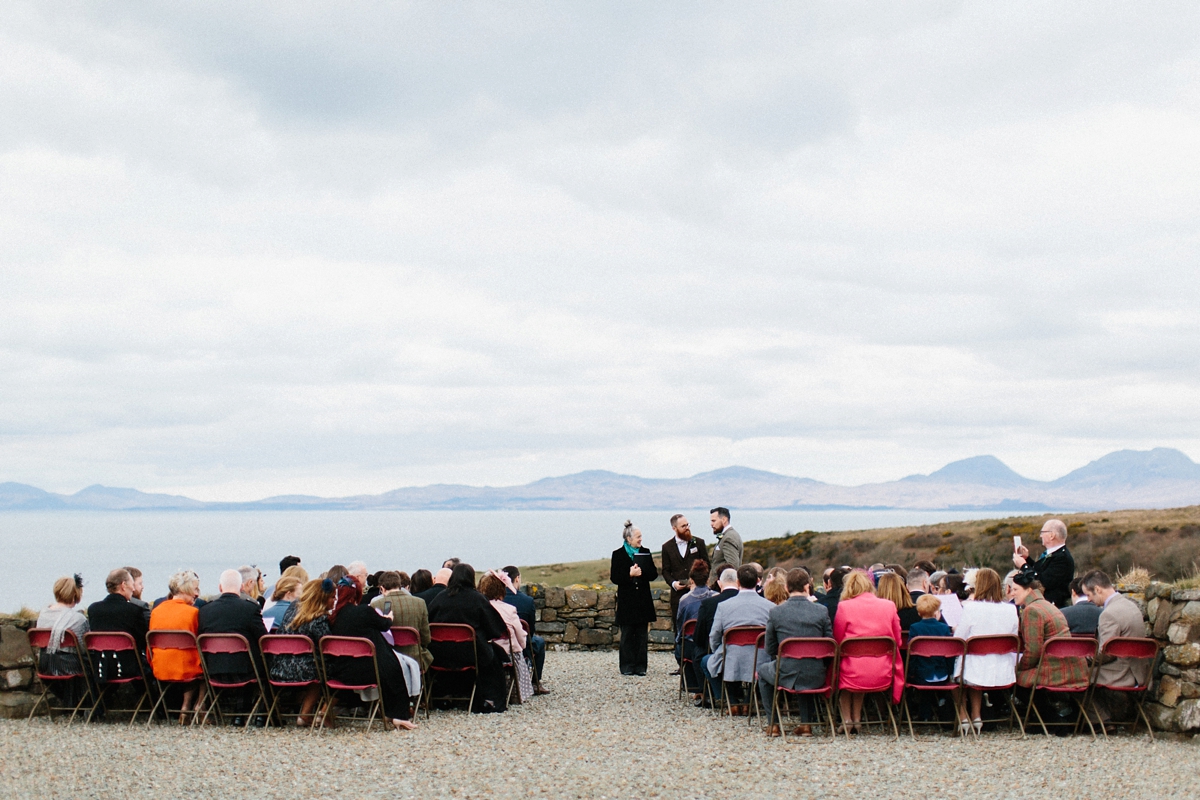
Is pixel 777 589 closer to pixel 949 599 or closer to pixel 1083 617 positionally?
pixel 949 599

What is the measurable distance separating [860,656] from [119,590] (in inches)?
238

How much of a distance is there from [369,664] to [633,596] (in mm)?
4371

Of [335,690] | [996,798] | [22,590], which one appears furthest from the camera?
[22,590]

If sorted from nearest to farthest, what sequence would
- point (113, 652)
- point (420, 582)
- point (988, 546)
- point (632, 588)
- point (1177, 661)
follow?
point (1177, 661) < point (113, 652) < point (420, 582) < point (632, 588) < point (988, 546)

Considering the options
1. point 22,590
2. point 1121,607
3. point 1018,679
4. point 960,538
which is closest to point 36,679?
point 1018,679

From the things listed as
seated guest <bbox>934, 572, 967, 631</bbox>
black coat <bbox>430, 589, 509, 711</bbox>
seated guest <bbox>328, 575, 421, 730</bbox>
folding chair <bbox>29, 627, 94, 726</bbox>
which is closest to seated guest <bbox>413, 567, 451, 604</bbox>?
black coat <bbox>430, 589, 509, 711</bbox>

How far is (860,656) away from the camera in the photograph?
7598 millimetres

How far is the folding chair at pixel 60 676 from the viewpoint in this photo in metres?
8.10

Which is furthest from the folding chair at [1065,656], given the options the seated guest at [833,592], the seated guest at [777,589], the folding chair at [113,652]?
the folding chair at [113,652]

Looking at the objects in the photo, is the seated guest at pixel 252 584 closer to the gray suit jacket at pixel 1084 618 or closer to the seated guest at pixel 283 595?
the seated guest at pixel 283 595

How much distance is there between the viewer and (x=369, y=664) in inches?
310

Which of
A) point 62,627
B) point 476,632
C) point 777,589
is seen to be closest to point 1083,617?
point 777,589

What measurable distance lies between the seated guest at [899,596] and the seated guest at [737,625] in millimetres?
956

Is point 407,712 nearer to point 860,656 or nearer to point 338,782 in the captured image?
point 338,782
